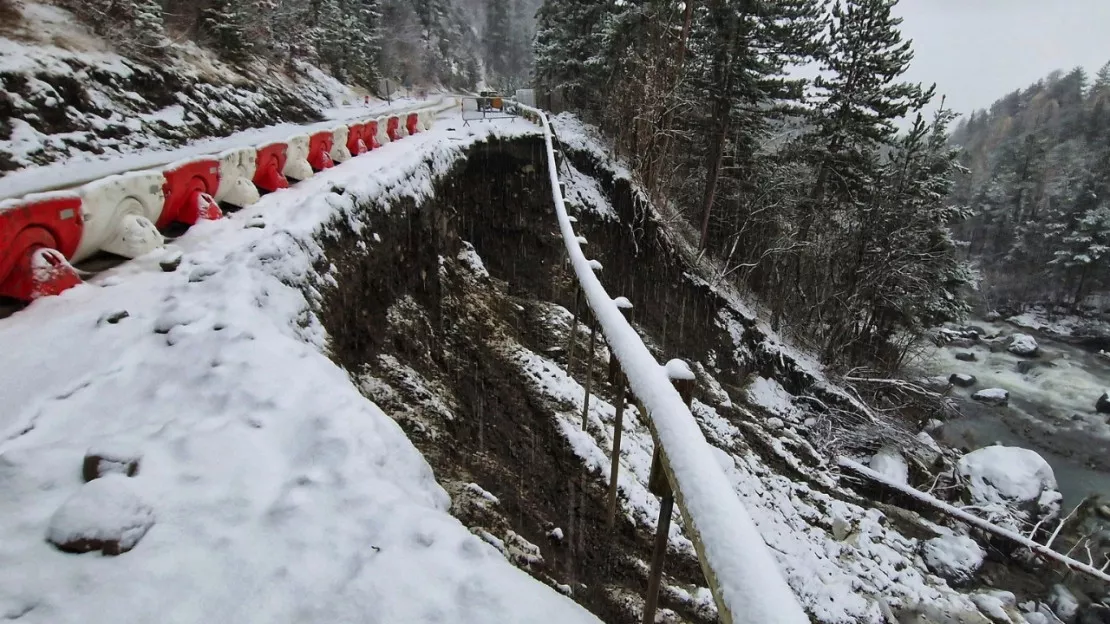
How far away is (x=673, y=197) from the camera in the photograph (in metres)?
23.3

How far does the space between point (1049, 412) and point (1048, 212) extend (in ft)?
109

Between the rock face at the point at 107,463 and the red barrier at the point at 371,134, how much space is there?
39.0 ft

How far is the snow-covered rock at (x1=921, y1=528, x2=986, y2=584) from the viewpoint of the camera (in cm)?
1145

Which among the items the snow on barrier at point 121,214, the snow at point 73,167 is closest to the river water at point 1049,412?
the snow on barrier at point 121,214

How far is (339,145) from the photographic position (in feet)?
38.4

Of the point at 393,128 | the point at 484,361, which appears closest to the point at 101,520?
the point at 484,361

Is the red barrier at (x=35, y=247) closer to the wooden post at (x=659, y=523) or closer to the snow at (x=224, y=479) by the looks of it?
the snow at (x=224, y=479)

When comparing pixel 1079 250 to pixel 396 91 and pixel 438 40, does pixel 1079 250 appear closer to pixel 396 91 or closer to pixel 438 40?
pixel 396 91

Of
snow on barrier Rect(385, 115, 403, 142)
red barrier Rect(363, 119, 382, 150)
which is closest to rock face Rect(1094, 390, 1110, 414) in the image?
snow on barrier Rect(385, 115, 403, 142)

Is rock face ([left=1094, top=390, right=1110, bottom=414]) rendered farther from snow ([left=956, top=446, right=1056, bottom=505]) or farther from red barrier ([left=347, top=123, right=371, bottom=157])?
red barrier ([left=347, top=123, right=371, bottom=157])

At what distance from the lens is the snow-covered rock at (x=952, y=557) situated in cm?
1145

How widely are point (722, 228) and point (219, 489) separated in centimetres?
2357

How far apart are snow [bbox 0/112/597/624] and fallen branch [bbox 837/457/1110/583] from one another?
14.1 metres

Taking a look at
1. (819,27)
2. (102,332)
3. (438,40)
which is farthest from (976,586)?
(438,40)
